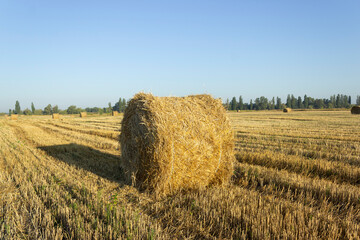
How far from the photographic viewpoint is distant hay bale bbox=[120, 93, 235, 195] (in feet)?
15.7

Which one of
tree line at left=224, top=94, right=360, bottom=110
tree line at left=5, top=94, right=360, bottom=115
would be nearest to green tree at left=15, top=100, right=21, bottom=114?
tree line at left=5, top=94, right=360, bottom=115

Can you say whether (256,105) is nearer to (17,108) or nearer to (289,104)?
(289,104)

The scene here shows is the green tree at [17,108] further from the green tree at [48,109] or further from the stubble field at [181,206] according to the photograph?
the stubble field at [181,206]

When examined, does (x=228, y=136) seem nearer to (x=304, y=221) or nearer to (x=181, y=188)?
(x=181, y=188)

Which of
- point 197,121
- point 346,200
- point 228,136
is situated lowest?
point 346,200

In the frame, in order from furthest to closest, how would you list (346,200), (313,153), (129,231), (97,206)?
(313,153), (346,200), (97,206), (129,231)

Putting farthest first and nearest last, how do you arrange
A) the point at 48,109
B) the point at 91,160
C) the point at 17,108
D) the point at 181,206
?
the point at 17,108
the point at 48,109
the point at 91,160
the point at 181,206

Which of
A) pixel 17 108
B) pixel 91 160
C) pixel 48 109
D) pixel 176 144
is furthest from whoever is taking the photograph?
pixel 17 108

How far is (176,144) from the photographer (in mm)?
4824

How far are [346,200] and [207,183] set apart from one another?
9.05 ft

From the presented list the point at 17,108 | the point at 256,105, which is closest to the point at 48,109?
the point at 17,108

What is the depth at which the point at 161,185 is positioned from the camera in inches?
188

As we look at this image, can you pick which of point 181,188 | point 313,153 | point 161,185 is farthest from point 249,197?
point 313,153

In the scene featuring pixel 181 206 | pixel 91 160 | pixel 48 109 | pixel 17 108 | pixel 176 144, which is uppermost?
pixel 17 108
